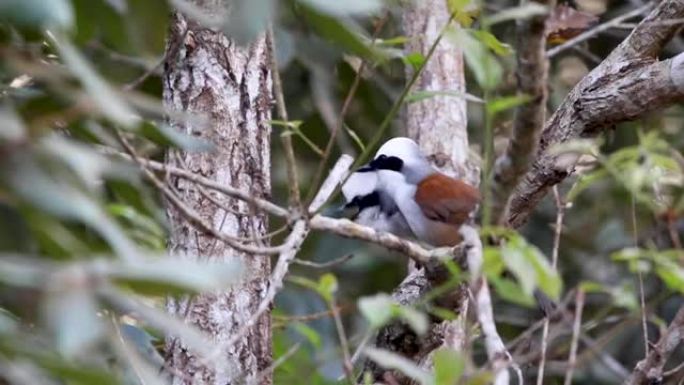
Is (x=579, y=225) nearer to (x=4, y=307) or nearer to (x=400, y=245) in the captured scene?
(x=400, y=245)

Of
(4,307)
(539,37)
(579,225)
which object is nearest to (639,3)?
(579,225)

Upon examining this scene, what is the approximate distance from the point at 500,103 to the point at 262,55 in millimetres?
1051

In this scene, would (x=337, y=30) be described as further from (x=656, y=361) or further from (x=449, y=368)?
(x=656, y=361)

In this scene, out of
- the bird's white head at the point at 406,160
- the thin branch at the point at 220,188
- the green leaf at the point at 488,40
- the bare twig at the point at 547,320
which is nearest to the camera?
the green leaf at the point at 488,40

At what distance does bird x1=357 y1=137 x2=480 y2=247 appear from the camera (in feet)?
10.1

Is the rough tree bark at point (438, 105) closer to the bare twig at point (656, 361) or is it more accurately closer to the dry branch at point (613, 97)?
the dry branch at point (613, 97)

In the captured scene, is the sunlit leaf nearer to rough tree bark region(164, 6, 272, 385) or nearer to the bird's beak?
rough tree bark region(164, 6, 272, 385)

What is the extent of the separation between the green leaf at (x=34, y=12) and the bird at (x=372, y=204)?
2400 mm

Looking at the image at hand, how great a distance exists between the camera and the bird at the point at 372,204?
3.26m

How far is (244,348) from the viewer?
214 cm

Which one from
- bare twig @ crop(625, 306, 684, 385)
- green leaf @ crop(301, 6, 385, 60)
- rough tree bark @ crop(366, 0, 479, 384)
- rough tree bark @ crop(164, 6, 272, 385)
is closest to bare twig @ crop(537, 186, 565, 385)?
bare twig @ crop(625, 306, 684, 385)

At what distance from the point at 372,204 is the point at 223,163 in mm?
1115

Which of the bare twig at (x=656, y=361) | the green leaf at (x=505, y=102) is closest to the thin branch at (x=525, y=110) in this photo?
the green leaf at (x=505, y=102)

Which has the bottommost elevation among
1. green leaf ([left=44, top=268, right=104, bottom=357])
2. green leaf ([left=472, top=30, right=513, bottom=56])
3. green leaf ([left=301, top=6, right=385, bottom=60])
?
green leaf ([left=44, top=268, right=104, bottom=357])
